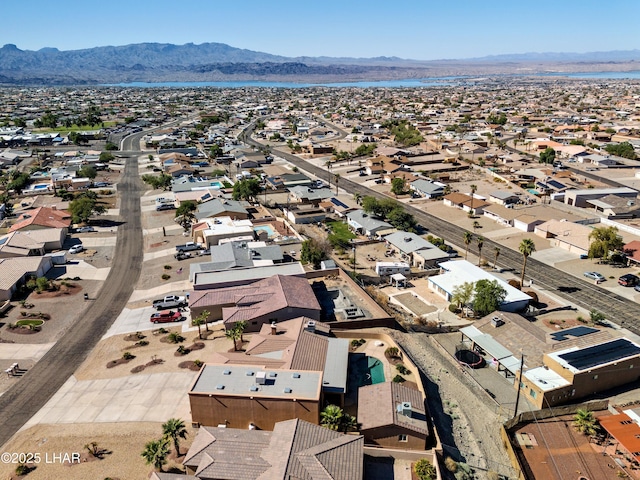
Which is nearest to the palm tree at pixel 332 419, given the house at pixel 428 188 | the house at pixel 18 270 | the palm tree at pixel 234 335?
the palm tree at pixel 234 335

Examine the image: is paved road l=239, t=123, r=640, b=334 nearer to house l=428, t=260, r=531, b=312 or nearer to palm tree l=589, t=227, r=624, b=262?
palm tree l=589, t=227, r=624, b=262

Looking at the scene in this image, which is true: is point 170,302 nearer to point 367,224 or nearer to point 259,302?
point 259,302

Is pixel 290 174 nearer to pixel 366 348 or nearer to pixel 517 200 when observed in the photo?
pixel 517 200

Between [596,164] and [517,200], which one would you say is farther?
[596,164]

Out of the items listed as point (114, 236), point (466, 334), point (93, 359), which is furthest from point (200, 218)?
point (466, 334)

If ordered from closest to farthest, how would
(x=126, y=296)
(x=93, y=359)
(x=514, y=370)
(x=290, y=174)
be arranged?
1. (x=514, y=370)
2. (x=93, y=359)
3. (x=126, y=296)
4. (x=290, y=174)

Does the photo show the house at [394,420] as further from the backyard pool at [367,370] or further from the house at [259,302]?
the house at [259,302]

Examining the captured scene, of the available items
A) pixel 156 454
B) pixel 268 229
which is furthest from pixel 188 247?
pixel 156 454
